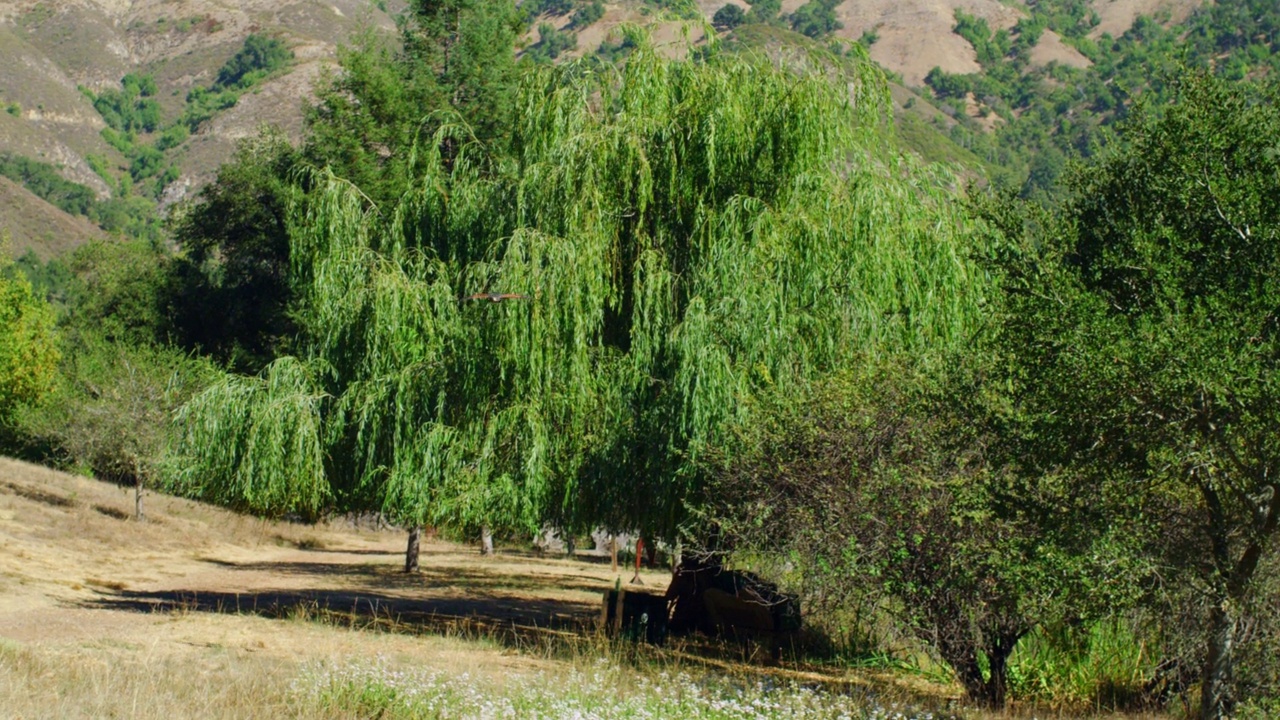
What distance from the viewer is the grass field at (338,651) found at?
8750 mm

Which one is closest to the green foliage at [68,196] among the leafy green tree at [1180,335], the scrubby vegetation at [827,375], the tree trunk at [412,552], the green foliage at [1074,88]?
the green foliage at [1074,88]

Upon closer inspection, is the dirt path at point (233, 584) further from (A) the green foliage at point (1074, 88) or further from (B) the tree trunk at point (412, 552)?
(A) the green foliage at point (1074, 88)

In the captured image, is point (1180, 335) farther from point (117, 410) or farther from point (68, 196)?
point (68, 196)

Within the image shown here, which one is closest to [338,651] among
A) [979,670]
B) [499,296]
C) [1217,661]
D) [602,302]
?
[499,296]

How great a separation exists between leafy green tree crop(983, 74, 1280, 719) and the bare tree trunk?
0.05ft

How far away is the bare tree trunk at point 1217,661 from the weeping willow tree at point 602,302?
12.9ft

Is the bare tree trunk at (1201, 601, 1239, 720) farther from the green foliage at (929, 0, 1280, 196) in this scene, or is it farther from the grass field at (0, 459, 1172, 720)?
the green foliage at (929, 0, 1280, 196)

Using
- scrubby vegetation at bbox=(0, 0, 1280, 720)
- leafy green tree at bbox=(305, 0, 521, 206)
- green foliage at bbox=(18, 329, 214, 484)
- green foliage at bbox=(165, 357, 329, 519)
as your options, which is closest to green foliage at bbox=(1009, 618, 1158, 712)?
scrubby vegetation at bbox=(0, 0, 1280, 720)

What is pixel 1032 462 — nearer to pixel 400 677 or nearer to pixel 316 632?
pixel 400 677

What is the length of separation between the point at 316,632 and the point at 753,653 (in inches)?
207

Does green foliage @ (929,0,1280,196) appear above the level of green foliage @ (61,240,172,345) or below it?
above

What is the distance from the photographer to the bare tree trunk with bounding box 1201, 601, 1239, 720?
8.31 meters

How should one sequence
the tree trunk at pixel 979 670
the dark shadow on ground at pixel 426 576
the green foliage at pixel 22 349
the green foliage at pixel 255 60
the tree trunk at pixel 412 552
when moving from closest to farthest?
the tree trunk at pixel 979 670
the dark shadow on ground at pixel 426 576
the tree trunk at pixel 412 552
the green foliage at pixel 22 349
the green foliage at pixel 255 60

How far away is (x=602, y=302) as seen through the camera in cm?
1370
